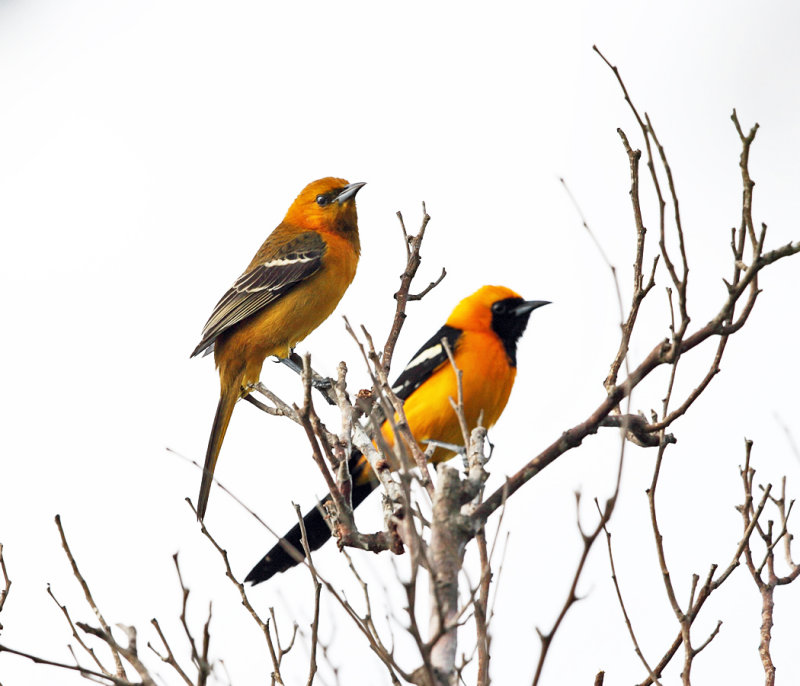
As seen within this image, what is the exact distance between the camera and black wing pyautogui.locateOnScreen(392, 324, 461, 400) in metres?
5.89

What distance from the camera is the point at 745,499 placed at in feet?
11.4

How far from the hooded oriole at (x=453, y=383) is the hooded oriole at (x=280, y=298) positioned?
115 cm

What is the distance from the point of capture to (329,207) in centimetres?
782

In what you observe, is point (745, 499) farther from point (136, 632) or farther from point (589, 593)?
point (136, 632)

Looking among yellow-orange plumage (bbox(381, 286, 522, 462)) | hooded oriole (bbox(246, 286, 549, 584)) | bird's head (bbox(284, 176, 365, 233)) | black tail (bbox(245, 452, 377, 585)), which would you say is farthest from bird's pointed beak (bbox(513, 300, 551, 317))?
bird's head (bbox(284, 176, 365, 233))

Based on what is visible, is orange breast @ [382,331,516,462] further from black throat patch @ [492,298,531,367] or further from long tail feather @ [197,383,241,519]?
long tail feather @ [197,383,241,519]

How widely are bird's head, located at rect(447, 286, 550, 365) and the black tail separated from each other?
3.97ft

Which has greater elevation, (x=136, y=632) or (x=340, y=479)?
(x=340, y=479)

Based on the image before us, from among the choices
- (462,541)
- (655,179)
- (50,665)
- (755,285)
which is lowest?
(50,665)

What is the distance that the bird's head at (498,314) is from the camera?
20.3 feet

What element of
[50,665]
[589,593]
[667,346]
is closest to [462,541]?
[589,593]

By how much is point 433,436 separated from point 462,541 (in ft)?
9.09

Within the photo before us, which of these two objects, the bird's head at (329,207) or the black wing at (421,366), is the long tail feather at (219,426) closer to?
the black wing at (421,366)

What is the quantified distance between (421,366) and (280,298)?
158 cm
